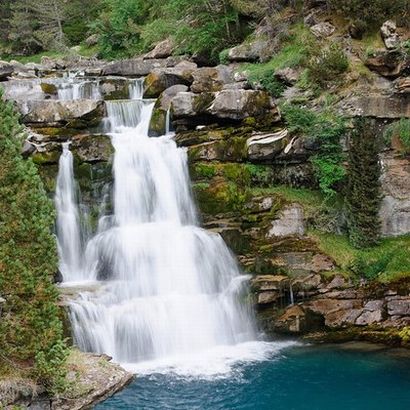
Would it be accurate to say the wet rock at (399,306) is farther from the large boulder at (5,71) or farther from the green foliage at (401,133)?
the large boulder at (5,71)

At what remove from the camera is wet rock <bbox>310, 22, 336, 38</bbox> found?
2288 cm

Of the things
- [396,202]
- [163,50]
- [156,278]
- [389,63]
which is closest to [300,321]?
[156,278]

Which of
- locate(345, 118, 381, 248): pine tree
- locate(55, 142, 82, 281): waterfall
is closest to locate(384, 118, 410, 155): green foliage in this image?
locate(345, 118, 381, 248): pine tree

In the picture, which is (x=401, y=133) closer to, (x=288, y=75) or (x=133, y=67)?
(x=288, y=75)

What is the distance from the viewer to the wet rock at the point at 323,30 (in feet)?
75.0

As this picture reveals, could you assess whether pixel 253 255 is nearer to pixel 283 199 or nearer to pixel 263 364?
pixel 283 199

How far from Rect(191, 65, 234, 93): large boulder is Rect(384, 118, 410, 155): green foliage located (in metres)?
7.00

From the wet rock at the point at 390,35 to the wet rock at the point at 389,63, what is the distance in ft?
1.10

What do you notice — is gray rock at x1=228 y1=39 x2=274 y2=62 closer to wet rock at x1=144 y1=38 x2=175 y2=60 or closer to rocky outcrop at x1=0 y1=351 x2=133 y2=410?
wet rock at x1=144 y1=38 x2=175 y2=60

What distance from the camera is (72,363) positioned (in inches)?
423

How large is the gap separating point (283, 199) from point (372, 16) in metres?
8.02

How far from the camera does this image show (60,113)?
21172mm

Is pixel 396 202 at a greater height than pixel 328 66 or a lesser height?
lesser

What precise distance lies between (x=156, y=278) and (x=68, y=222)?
3742 mm
